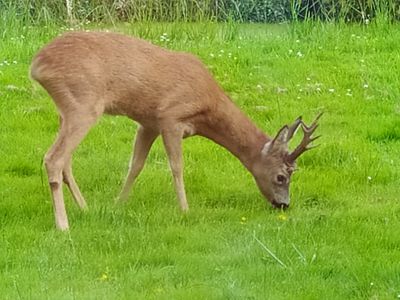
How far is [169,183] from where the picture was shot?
357 inches

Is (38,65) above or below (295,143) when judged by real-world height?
above

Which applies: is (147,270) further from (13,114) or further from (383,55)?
(383,55)

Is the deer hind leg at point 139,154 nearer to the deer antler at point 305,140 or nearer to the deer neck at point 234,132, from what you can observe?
the deer neck at point 234,132

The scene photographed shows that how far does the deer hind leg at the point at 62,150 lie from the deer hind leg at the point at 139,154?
0.81 metres

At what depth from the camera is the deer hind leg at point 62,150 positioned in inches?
306

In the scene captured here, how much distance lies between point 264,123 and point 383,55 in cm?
281

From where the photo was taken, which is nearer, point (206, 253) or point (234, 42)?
point (206, 253)

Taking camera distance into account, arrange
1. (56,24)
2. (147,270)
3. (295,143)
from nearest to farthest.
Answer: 1. (147,270)
2. (295,143)
3. (56,24)

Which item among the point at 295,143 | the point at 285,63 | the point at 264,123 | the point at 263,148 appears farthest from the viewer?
the point at 285,63

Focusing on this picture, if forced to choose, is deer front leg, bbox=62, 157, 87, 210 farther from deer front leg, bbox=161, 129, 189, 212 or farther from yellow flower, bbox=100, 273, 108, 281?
yellow flower, bbox=100, 273, 108, 281

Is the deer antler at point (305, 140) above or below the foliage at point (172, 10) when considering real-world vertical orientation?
above

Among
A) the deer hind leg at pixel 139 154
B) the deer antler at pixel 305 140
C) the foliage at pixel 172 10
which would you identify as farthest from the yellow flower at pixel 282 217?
the foliage at pixel 172 10

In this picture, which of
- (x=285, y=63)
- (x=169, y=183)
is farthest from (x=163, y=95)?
(x=285, y=63)

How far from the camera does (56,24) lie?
14750mm
